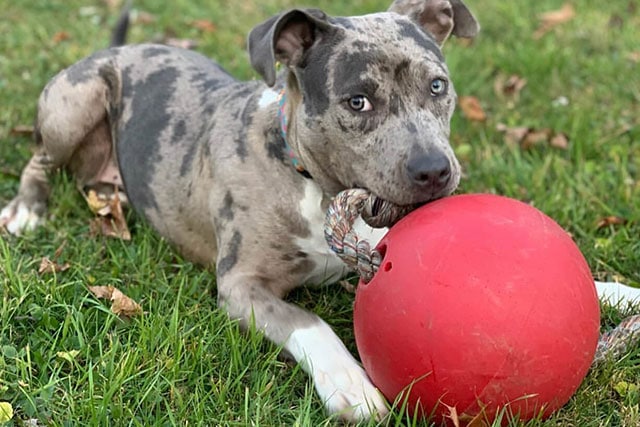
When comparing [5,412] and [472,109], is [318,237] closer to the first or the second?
[5,412]

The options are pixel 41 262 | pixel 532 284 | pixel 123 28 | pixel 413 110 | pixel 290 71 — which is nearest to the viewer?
pixel 532 284

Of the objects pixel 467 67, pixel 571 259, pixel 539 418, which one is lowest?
pixel 467 67

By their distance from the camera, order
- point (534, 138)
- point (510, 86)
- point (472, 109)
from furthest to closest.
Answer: point (510, 86), point (472, 109), point (534, 138)

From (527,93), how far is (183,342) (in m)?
3.80

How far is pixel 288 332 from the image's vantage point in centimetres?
352

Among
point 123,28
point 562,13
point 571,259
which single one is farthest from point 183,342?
point 562,13

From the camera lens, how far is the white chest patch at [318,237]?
3801 millimetres

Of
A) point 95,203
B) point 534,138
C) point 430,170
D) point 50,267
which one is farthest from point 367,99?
point 534,138

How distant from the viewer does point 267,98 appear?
13.4 feet

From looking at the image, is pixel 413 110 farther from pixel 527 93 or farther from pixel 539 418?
pixel 527 93

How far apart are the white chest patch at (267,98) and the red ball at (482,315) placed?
131 centimetres

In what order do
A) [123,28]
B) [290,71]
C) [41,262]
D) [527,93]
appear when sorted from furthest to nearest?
[527,93]
[123,28]
[41,262]
[290,71]

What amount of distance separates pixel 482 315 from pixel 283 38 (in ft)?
4.78

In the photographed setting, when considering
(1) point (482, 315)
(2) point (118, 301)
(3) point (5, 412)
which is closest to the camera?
(1) point (482, 315)
